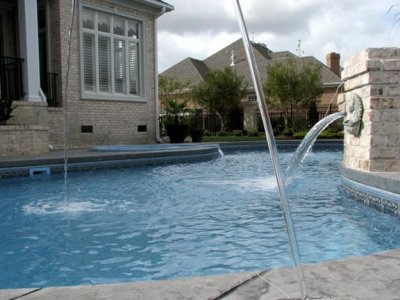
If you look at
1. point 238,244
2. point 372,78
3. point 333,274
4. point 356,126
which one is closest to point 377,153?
point 356,126

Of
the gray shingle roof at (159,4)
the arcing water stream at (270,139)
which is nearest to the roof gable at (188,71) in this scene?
the gray shingle roof at (159,4)

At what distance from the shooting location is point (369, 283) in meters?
1.93

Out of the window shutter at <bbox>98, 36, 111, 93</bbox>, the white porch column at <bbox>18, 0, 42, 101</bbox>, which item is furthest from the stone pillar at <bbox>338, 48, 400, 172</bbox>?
the window shutter at <bbox>98, 36, 111, 93</bbox>

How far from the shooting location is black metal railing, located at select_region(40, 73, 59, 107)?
13.1m

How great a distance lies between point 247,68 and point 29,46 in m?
25.4

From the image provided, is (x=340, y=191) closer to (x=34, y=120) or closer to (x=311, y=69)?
(x=34, y=120)

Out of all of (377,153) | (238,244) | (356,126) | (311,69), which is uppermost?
(311,69)

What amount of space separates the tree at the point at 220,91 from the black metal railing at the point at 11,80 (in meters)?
15.5

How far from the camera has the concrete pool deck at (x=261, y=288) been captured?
6.01 ft

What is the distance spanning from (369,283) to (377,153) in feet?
10.9

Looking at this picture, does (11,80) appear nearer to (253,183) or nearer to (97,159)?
(97,159)

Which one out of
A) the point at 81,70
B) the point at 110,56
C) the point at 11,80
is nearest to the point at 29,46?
the point at 11,80

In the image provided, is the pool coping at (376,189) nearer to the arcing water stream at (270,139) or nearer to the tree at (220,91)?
the arcing water stream at (270,139)

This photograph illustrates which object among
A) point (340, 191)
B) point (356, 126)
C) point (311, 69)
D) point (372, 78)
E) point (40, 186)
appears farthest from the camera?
point (311, 69)
